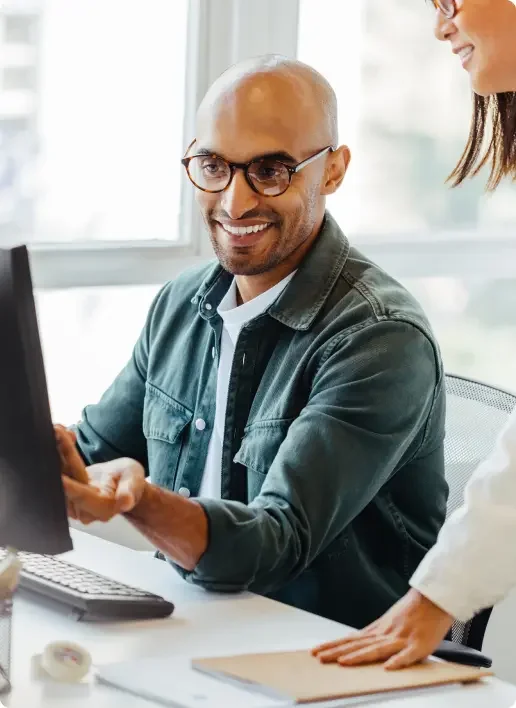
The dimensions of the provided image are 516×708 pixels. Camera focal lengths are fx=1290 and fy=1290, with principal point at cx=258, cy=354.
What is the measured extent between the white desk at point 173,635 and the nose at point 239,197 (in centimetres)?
59

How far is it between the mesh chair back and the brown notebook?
62 centimetres

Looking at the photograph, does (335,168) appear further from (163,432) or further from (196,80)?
(196,80)

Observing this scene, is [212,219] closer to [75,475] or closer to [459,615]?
[75,475]

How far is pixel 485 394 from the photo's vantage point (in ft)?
6.75

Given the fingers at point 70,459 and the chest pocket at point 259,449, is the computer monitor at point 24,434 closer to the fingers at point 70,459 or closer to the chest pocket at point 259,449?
the fingers at point 70,459

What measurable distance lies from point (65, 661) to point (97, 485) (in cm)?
25

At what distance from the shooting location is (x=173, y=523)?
1.65m

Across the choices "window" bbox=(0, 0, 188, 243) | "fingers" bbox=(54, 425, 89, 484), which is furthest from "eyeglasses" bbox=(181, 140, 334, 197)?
"fingers" bbox=(54, 425, 89, 484)

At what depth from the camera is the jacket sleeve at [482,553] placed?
1458 mm

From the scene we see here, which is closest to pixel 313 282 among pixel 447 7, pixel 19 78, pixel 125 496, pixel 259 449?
pixel 259 449

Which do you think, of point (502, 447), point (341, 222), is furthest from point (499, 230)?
point (502, 447)

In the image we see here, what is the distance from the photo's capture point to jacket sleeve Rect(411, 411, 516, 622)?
1.46m

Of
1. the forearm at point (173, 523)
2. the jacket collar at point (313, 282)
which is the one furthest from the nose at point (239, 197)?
the forearm at point (173, 523)

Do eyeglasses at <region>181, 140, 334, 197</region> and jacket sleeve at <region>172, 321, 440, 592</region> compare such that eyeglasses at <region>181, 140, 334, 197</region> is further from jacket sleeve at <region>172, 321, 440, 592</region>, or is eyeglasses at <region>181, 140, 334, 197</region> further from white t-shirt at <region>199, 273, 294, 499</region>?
jacket sleeve at <region>172, 321, 440, 592</region>
